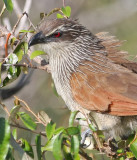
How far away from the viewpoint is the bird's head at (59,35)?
2.32 meters

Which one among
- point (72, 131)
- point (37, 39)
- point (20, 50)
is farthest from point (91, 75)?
point (72, 131)

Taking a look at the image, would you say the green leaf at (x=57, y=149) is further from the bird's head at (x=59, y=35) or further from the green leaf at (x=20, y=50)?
the bird's head at (x=59, y=35)

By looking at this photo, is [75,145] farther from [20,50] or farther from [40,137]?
[20,50]

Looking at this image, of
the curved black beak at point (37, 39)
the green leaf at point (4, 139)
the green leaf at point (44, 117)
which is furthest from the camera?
the curved black beak at point (37, 39)

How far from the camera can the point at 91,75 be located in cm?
246

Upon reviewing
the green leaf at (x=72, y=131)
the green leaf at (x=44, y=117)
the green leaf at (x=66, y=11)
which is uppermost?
the green leaf at (x=66, y=11)

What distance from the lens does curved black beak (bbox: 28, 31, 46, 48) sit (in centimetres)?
229

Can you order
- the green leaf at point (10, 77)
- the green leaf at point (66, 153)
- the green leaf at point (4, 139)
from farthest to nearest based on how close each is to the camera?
the green leaf at point (10, 77) < the green leaf at point (66, 153) < the green leaf at point (4, 139)

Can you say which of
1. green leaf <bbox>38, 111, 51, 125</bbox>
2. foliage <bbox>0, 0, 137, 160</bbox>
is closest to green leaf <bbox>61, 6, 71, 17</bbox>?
foliage <bbox>0, 0, 137, 160</bbox>

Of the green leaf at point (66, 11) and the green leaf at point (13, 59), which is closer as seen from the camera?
the green leaf at point (13, 59)

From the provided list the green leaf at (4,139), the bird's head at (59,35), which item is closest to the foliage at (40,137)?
the green leaf at (4,139)

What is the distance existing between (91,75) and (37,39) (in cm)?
44

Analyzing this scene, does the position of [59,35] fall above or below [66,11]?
below

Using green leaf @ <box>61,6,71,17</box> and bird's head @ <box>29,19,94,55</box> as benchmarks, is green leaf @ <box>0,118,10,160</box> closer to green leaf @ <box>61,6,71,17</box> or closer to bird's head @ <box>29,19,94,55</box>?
bird's head @ <box>29,19,94,55</box>
